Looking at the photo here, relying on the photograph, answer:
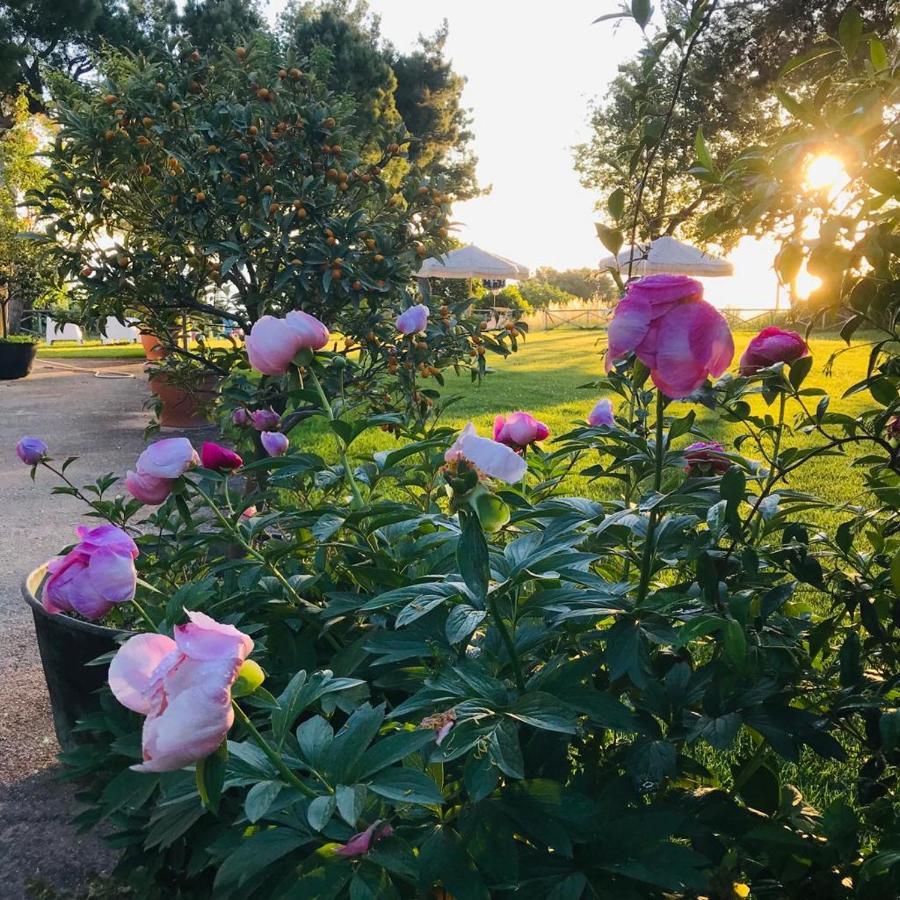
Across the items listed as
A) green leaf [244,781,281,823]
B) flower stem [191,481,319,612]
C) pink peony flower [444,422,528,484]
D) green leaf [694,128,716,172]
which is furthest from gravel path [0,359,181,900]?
green leaf [694,128,716,172]

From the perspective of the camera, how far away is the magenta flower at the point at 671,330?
0.71 metres

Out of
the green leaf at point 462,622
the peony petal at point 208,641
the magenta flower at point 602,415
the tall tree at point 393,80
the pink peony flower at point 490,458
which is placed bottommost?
the green leaf at point 462,622

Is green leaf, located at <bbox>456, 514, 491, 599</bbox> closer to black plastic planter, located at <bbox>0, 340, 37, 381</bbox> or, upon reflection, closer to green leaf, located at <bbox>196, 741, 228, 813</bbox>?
green leaf, located at <bbox>196, 741, 228, 813</bbox>

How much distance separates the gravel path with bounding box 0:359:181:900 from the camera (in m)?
1.55

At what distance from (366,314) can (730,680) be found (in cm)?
193

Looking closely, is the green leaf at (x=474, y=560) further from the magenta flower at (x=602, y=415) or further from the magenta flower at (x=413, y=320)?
the magenta flower at (x=413, y=320)

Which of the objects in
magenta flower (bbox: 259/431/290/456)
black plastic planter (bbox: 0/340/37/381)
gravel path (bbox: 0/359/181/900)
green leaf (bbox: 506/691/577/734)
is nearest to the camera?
green leaf (bbox: 506/691/577/734)

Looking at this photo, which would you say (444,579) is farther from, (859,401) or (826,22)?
(826,22)

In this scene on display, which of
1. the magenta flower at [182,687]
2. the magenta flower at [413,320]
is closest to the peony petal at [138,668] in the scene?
the magenta flower at [182,687]

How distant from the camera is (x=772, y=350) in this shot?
952 millimetres

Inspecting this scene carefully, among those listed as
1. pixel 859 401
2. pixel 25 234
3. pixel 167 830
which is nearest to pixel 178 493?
pixel 167 830

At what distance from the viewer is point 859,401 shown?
5344mm

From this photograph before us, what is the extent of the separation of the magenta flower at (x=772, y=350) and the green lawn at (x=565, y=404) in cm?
18

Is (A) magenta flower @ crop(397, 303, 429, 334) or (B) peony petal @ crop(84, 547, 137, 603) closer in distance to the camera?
(B) peony petal @ crop(84, 547, 137, 603)
